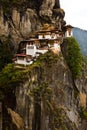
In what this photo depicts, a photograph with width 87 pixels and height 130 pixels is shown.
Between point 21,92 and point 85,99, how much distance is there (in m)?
16.3

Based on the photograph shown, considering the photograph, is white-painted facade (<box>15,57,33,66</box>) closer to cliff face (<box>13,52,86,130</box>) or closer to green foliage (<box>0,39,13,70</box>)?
→ green foliage (<box>0,39,13,70</box>)

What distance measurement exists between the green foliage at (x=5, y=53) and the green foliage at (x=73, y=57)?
332 inches

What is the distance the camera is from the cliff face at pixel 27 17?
51.3 meters

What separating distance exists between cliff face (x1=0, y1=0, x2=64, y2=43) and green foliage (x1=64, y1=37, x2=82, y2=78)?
17.6 feet

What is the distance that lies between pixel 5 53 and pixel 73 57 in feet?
32.6

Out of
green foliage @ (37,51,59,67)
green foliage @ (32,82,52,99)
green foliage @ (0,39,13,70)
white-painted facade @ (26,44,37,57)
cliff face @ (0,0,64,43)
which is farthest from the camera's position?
cliff face @ (0,0,64,43)

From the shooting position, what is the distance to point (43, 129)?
44.8m

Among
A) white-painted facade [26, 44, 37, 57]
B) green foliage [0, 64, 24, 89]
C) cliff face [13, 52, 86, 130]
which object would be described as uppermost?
white-painted facade [26, 44, 37, 57]

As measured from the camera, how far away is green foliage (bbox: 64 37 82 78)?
5350cm

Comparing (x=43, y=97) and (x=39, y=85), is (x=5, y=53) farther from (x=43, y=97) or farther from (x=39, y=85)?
(x=43, y=97)

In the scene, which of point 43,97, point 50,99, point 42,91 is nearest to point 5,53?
point 42,91

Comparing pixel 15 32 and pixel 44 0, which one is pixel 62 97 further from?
pixel 44 0

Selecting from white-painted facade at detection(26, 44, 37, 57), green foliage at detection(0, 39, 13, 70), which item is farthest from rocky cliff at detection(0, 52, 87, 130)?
green foliage at detection(0, 39, 13, 70)

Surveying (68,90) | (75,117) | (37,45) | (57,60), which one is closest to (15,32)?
(37,45)
